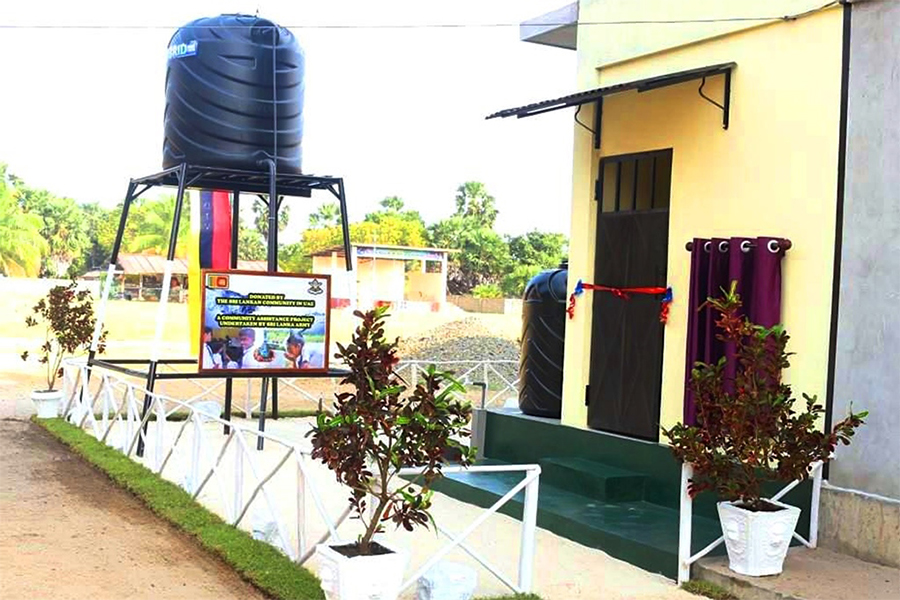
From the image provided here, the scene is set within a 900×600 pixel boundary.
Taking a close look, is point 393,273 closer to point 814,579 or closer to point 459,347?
point 459,347

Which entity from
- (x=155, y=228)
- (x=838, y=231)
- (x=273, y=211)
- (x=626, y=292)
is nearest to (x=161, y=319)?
(x=273, y=211)

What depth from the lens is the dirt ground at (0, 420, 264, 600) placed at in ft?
19.6

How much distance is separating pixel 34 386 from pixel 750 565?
53.7 ft

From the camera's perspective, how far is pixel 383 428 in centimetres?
497

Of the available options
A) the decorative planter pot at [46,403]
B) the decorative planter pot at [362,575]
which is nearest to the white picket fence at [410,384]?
the decorative planter pot at [46,403]

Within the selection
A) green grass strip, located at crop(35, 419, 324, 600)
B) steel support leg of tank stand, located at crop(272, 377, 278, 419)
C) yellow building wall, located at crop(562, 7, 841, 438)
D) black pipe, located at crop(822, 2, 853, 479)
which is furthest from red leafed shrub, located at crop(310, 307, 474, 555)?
steel support leg of tank stand, located at crop(272, 377, 278, 419)

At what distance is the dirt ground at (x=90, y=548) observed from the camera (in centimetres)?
596

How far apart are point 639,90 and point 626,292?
1.80m

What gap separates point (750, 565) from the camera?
19.4 feet

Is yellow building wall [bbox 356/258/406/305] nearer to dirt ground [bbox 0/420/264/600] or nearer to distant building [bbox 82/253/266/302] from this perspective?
distant building [bbox 82/253/266/302]

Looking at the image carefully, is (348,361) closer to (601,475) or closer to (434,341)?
(601,475)

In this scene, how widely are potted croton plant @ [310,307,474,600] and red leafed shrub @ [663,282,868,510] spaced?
1.75 m

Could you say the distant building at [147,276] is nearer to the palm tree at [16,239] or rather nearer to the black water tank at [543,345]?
the palm tree at [16,239]

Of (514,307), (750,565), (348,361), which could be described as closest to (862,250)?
(750,565)
